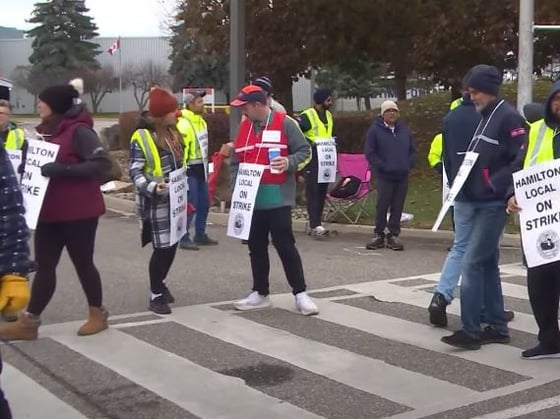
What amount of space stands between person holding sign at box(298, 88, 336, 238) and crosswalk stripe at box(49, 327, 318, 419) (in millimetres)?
4981

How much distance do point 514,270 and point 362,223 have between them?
3.54 m

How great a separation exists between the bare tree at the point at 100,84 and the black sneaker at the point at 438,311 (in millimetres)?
61268

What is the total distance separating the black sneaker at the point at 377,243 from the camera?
35.6ft

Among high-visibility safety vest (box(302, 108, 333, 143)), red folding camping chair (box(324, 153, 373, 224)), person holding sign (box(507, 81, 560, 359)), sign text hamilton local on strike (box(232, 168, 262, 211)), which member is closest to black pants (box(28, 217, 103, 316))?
sign text hamilton local on strike (box(232, 168, 262, 211))

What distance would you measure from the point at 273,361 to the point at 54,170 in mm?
2024

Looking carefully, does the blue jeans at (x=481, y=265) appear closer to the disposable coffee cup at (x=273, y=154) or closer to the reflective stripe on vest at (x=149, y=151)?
the disposable coffee cup at (x=273, y=154)

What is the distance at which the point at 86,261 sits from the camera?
6629 millimetres

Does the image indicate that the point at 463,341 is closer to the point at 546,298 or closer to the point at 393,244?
the point at 546,298

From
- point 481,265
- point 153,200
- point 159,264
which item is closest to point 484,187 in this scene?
point 481,265

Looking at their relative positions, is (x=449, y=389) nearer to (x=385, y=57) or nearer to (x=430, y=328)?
(x=430, y=328)

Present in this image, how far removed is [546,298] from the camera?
5.99m

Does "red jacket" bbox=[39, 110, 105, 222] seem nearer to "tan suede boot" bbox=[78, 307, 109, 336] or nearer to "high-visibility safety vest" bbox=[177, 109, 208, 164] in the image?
"tan suede boot" bbox=[78, 307, 109, 336]

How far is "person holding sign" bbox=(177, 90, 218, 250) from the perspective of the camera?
1073 centimetres

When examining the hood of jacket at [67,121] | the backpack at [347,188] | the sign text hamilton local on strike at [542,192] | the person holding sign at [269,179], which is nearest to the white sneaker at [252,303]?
the person holding sign at [269,179]
